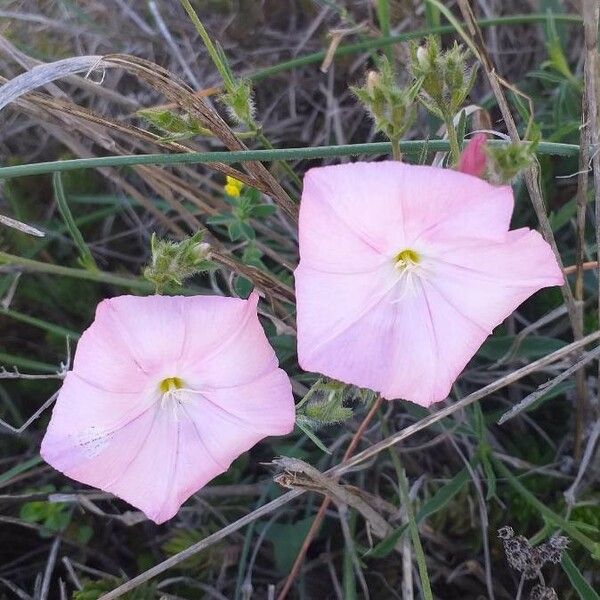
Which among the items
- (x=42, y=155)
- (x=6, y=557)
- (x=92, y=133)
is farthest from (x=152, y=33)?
(x=6, y=557)

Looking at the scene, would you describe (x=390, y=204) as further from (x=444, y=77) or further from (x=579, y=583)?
(x=579, y=583)

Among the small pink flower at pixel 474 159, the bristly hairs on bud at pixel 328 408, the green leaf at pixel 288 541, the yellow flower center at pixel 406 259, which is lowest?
the green leaf at pixel 288 541

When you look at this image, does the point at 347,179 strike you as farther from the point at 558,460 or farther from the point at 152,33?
the point at 152,33

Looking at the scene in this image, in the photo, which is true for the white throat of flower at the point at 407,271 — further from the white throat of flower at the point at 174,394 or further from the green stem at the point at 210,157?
the white throat of flower at the point at 174,394

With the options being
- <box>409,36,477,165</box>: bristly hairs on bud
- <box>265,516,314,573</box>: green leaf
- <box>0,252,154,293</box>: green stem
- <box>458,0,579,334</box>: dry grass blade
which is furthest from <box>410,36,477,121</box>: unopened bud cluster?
<box>265,516,314,573</box>: green leaf

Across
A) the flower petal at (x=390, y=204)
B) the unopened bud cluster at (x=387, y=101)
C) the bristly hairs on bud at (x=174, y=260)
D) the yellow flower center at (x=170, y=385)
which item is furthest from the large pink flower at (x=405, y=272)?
the yellow flower center at (x=170, y=385)

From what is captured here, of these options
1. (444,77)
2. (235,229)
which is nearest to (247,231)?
(235,229)
